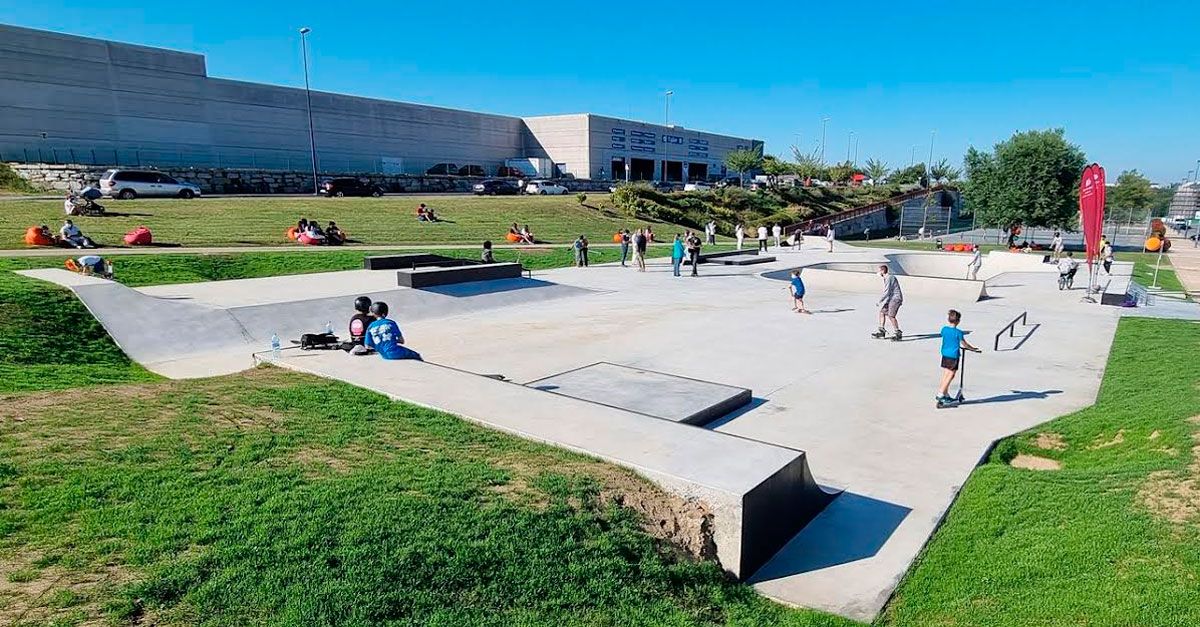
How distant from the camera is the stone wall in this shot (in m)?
35.1

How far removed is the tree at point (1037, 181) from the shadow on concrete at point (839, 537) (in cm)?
4338

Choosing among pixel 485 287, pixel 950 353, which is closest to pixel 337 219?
pixel 485 287

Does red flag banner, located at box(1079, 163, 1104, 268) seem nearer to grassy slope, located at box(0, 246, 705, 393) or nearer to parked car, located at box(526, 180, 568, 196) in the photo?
grassy slope, located at box(0, 246, 705, 393)

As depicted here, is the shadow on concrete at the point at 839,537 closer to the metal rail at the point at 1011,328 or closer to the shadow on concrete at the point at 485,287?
the metal rail at the point at 1011,328

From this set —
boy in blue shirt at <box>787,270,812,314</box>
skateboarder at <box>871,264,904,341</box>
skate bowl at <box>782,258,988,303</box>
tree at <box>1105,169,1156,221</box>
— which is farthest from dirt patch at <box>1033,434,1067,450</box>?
tree at <box>1105,169,1156,221</box>

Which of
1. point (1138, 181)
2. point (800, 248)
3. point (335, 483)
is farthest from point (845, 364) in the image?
point (1138, 181)

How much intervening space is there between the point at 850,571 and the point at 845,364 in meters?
6.78

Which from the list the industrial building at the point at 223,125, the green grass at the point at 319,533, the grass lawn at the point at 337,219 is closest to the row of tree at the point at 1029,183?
the grass lawn at the point at 337,219

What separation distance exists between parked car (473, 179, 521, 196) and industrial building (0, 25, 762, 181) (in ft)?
47.2

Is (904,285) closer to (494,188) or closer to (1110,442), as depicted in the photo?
(1110,442)

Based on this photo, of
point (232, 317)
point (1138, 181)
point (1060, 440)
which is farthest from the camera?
point (1138, 181)

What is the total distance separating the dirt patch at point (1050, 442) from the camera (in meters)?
8.07

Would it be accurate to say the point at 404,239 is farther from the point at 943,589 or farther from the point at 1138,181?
the point at 1138,181

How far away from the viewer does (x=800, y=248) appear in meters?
36.4
